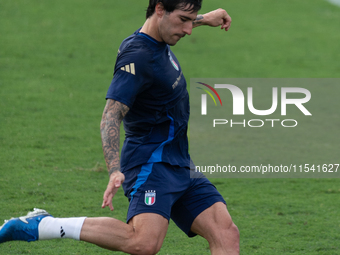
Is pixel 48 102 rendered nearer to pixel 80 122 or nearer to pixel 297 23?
pixel 80 122

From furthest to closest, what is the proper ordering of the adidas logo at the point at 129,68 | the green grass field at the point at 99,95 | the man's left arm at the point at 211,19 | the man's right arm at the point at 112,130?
1. the green grass field at the point at 99,95
2. the man's left arm at the point at 211,19
3. the adidas logo at the point at 129,68
4. the man's right arm at the point at 112,130

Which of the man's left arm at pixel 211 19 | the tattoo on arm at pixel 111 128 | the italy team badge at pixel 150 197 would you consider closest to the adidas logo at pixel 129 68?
the tattoo on arm at pixel 111 128

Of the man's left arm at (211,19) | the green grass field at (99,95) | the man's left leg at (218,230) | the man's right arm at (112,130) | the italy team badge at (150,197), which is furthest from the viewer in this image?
the green grass field at (99,95)

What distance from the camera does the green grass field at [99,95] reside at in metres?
5.47

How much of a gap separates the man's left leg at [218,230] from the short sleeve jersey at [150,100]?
39 centimetres

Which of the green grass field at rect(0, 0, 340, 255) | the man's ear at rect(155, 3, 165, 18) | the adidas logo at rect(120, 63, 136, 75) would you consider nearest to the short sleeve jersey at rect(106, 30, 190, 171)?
the adidas logo at rect(120, 63, 136, 75)

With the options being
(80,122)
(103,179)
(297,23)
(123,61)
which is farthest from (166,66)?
(297,23)

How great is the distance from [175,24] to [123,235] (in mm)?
1372

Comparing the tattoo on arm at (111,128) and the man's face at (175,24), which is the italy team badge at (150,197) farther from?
the man's face at (175,24)

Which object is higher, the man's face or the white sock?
the man's face

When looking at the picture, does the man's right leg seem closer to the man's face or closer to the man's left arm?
the man's face

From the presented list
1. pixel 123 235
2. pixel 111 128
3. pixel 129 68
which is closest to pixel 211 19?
pixel 129 68

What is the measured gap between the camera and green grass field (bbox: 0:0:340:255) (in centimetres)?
547

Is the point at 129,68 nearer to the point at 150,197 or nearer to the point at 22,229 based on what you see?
the point at 150,197
